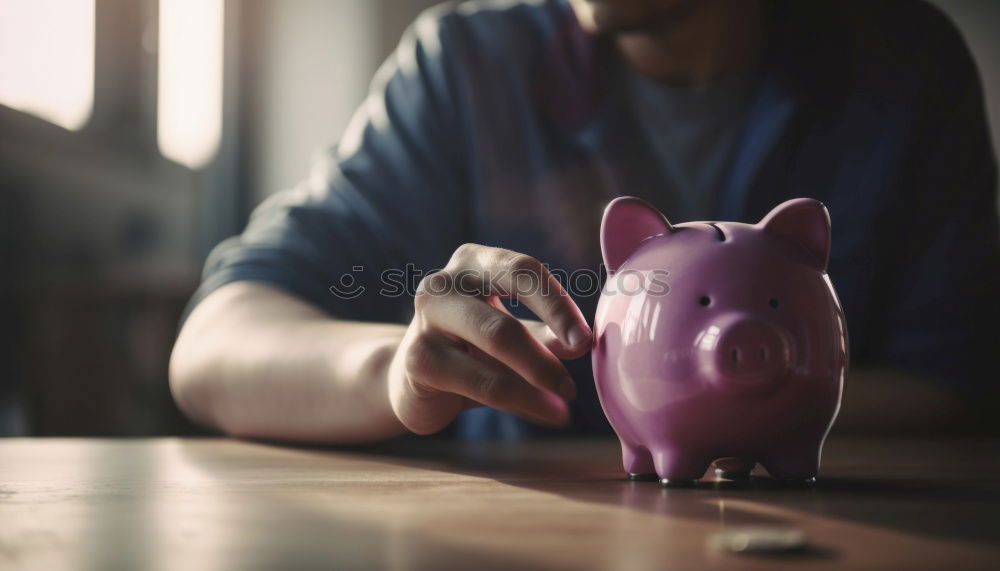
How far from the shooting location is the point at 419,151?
1.07 metres

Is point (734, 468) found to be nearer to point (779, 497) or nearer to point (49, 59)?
point (779, 497)

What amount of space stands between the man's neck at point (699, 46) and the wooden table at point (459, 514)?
0.60 metres

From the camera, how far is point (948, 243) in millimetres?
1036

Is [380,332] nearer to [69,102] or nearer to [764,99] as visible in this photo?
[764,99]

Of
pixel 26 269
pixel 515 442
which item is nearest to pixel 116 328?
pixel 26 269

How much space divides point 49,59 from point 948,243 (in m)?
1.90

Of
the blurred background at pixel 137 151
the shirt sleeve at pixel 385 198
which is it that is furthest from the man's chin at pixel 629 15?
the blurred background at pixel 137 151

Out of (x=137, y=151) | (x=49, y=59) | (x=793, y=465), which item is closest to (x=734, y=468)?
(x=793, y=465)

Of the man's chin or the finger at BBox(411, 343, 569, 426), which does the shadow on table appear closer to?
the finger at BBox(411, 343, 569, 426)

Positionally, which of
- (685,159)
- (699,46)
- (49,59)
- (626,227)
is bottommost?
(626,227)

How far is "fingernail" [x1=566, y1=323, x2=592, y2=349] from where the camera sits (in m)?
0.46

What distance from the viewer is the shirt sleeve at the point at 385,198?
3.19 ft

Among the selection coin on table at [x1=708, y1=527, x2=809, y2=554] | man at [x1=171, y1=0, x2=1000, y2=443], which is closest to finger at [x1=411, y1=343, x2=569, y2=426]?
coin on table at [x1=708, y1=527, x2=809, y2=554]

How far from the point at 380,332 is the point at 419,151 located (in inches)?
15.7
